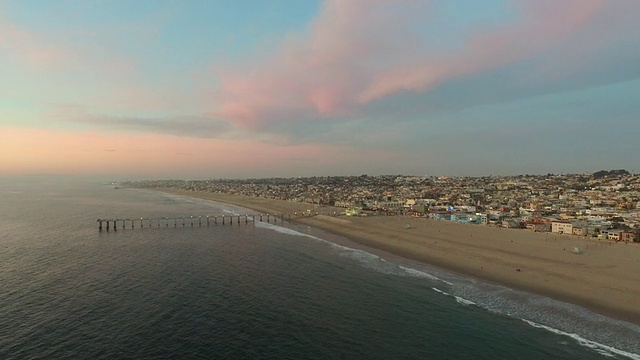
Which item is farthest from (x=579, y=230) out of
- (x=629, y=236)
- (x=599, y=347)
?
(x=599, y=347)

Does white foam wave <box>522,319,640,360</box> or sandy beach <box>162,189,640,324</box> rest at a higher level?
sandy beach <box>162,189,640,324</box>

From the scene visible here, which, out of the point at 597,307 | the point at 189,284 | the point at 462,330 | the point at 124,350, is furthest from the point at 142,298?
the point at 597,307

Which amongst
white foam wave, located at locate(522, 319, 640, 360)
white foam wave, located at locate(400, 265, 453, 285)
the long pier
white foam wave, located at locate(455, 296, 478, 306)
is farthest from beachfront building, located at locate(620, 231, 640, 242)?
the long pier

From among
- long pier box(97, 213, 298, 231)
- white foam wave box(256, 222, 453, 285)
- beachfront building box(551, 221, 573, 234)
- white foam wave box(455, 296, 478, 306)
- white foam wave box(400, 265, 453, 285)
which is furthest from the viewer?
long pier box(97, 213, 298, 231)

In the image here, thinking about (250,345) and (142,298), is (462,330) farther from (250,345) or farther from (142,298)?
(142,298)

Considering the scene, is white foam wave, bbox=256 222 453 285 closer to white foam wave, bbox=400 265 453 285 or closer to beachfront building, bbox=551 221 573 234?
white foam wave, bbox=400 265 453 285

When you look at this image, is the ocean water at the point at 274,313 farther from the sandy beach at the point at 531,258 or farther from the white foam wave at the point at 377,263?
the sandy beach at the point at 531,258
